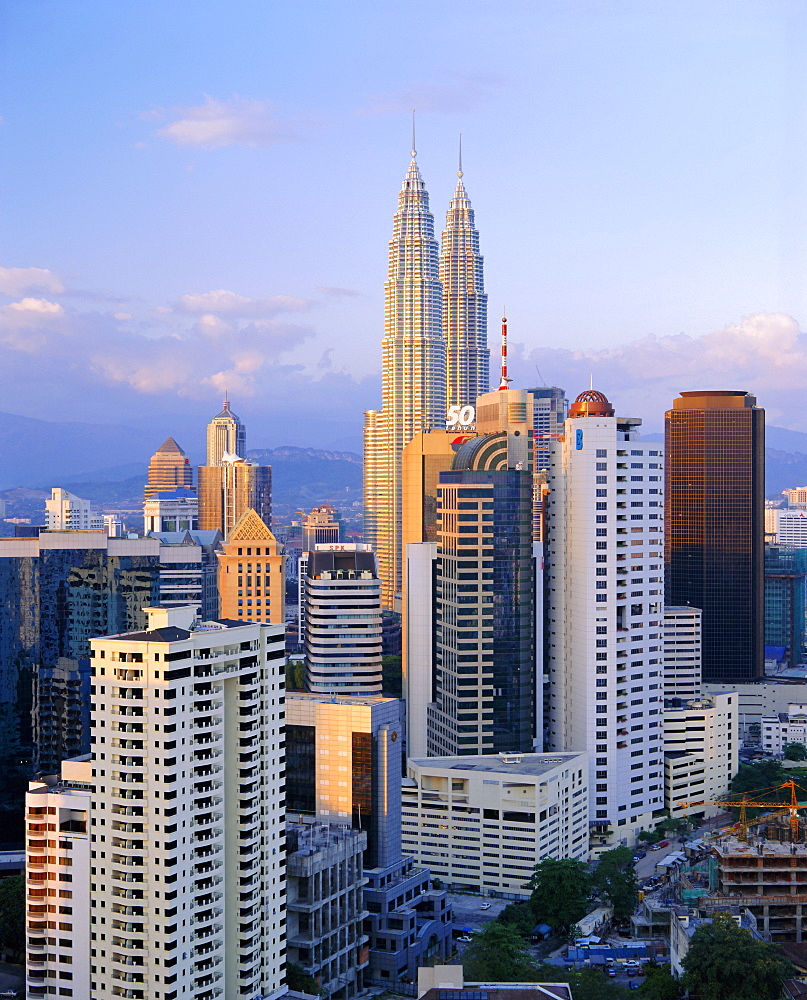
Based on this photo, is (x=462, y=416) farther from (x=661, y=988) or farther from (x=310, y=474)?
(x=310, y=474)

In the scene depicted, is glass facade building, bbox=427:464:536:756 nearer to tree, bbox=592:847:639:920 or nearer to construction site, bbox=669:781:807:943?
tree, bbox=592:847:639:920

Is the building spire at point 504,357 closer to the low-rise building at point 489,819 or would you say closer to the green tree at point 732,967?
the low-rise building at point 489,819

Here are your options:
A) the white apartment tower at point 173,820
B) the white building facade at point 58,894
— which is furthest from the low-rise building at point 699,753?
the white building facade at point 58,894

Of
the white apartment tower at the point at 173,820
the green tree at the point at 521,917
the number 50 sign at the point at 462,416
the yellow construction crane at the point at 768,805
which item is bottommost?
the green tree at the point at 521,917

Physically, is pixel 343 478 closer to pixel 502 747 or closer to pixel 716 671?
pixel 716 671

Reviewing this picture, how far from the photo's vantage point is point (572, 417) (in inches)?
904

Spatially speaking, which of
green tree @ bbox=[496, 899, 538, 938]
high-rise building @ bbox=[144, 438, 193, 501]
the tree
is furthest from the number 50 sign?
high-rise building @ bbox=[144, 438, 193, 501]

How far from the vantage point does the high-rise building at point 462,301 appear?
6394 cm

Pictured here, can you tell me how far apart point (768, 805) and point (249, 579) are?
1614 centimetres

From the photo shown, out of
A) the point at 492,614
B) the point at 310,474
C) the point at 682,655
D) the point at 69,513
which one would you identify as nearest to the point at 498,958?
the point at 492,614

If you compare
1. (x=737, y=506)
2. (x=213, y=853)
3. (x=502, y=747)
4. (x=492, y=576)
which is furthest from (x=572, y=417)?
(x=737, y=506)

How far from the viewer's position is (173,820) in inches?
518

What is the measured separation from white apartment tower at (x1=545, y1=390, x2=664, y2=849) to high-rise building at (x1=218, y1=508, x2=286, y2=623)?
Answer: 13.0 metres

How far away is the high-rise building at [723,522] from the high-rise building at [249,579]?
1239 centimetres
